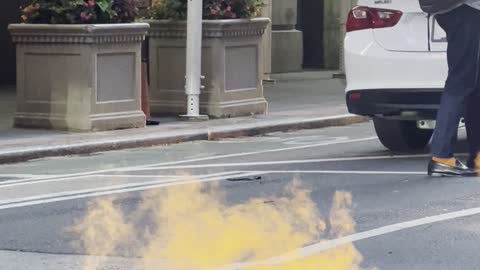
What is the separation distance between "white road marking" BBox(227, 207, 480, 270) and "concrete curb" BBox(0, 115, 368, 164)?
5.44 m

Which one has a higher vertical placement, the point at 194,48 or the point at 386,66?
the point at 386,66

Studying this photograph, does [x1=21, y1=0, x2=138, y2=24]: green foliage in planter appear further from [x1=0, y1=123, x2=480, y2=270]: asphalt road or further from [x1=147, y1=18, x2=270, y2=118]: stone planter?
[x1=0, y1=123, x2=480, y2=270]: asphalt road

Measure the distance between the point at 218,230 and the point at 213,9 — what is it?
8.38 metres

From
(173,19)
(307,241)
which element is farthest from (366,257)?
(173,19)

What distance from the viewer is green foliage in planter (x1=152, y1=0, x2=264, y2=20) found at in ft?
51.8

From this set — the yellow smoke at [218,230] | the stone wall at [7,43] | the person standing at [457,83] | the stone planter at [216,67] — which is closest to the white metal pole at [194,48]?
the stone planter at [216,67]

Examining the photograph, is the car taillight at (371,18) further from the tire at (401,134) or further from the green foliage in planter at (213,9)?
the green foliage in planter at (213,9)

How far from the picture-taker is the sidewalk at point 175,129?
41.6 feet

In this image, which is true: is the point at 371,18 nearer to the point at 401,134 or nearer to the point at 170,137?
the point at 401,134

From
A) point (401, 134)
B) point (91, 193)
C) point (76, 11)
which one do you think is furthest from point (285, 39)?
point (91, 193)

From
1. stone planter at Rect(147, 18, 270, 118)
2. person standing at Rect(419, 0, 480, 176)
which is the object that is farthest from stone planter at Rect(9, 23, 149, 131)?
person standing at Rect(419, 0, 480, 176)

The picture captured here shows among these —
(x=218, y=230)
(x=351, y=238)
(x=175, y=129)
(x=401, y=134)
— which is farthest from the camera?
(x=175, y=129)

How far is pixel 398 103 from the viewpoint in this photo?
34.5 feet

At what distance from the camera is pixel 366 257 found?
6773 millimetres
